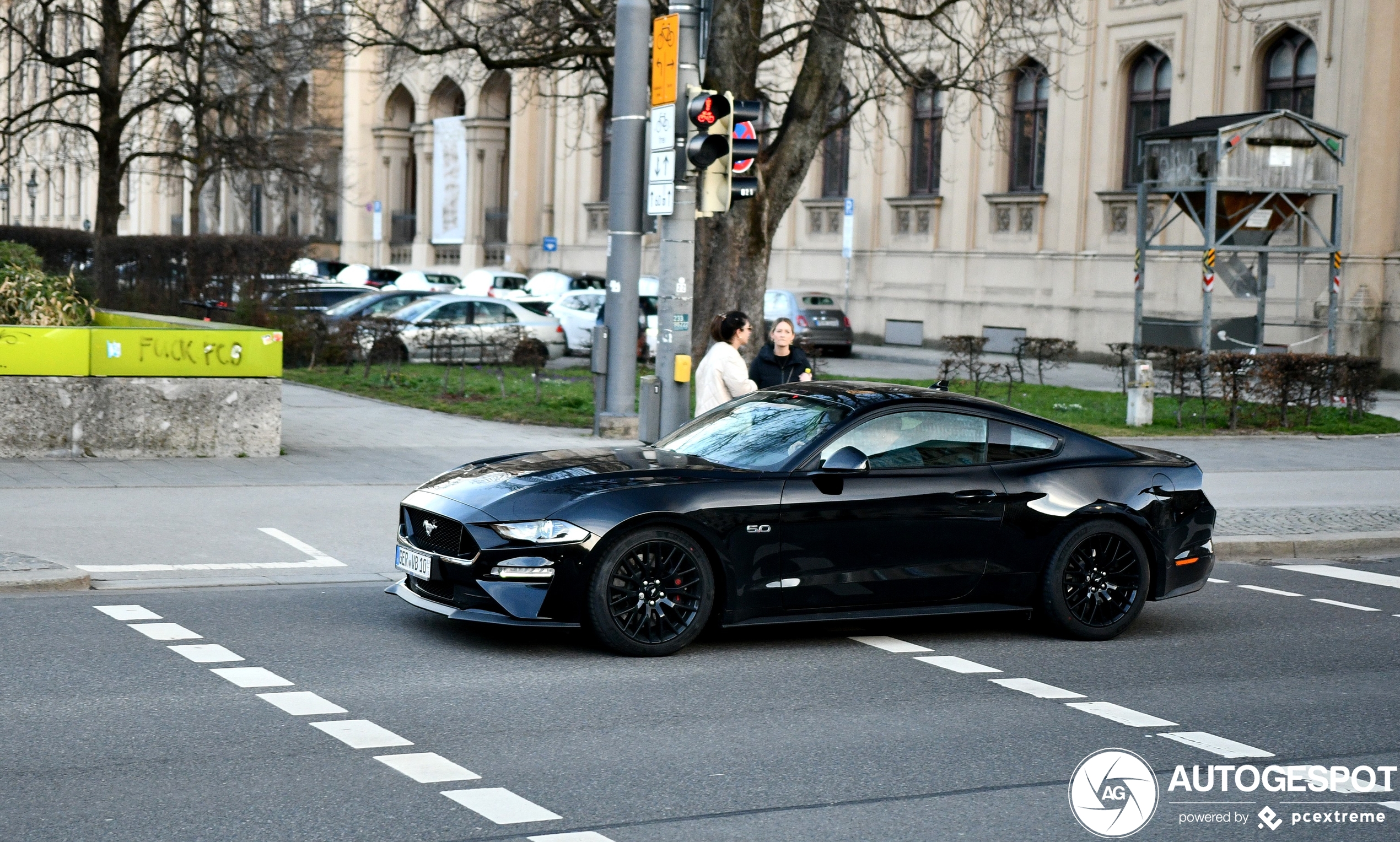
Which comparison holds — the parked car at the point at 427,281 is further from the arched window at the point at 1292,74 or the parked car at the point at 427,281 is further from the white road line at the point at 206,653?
the white road line at the point at 206,653

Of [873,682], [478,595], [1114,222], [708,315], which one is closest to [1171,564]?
[873,682]

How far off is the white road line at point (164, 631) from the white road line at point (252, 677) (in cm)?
75

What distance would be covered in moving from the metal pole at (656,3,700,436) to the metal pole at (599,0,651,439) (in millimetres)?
1738

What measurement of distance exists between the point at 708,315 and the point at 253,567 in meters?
13.3

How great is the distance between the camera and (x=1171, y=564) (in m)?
9.30

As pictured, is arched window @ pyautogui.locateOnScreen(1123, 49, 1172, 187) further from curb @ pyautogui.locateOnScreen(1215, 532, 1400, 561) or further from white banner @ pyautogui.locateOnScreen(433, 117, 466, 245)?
white banner @ pyautogui.locateOnScreen(433, 117, 466, 245)

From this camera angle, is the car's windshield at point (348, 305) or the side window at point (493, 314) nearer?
the side window at point (493, 314)

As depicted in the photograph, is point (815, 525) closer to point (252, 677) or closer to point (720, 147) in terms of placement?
point (252, 677)

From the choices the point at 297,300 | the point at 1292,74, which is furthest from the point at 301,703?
the point at 1292,74

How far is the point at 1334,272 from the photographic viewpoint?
26.7 m

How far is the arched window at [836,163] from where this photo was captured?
42.2 metres

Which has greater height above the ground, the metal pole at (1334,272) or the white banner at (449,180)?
the white banner at (449,180)

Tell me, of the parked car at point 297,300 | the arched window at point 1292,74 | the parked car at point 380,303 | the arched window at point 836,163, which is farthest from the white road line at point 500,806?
the arched window at point 836,163

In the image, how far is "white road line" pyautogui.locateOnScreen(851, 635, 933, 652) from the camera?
8.72 metres
